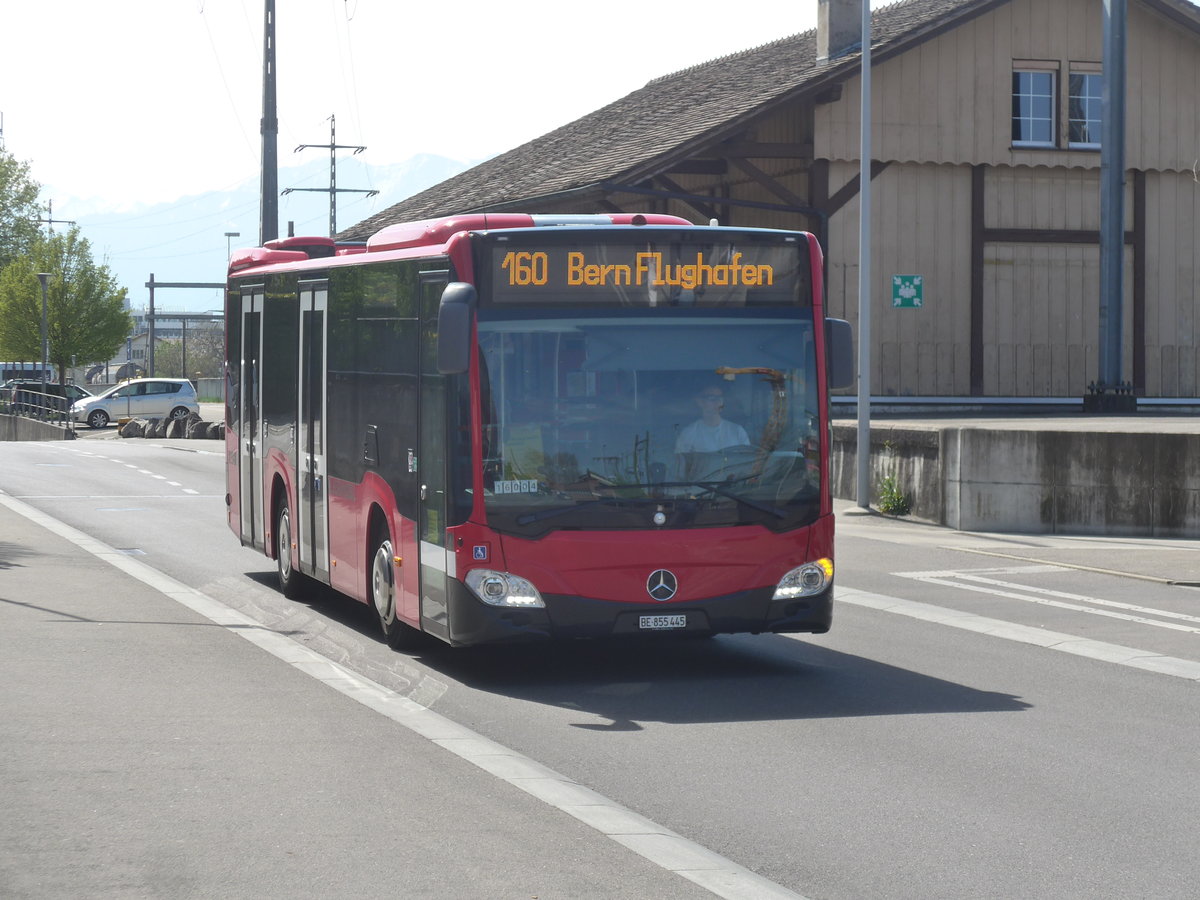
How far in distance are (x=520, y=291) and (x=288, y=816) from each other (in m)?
4.19

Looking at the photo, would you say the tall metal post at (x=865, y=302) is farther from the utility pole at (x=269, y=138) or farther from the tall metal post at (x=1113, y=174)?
the utility pole at (x=269, y=138)

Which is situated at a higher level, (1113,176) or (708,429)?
(1113,176)

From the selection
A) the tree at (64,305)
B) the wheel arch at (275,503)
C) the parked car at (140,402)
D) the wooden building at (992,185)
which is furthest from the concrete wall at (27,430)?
the wheel arch at (275,503)

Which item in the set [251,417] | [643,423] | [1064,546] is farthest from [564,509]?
[1064,546]

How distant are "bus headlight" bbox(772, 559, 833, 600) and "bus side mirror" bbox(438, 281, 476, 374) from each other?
230 centimetres

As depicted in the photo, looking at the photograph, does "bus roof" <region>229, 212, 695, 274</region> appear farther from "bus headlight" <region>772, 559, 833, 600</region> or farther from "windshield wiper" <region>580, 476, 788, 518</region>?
"bus headlight" <region>772, 559, 833, 600</region>

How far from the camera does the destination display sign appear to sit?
402 inches

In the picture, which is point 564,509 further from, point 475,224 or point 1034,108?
point 1034,108

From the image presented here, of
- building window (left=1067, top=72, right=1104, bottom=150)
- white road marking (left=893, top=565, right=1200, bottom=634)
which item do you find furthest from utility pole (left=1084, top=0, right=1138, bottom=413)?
white road marking (left=893, top=565, right=1200, bottom=634)

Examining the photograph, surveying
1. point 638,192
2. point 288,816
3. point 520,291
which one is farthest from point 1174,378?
point 288,816

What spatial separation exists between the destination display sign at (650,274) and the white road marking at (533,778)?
95.8 inches

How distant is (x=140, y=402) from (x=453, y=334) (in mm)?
56723

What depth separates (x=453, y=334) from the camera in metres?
9.74

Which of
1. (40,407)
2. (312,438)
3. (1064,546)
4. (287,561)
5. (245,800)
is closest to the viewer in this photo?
(245,800)
